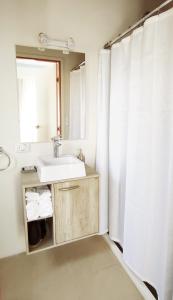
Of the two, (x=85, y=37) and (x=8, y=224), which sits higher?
(x=85, y=37)

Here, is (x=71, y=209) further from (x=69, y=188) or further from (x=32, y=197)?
(x=32, y=197)

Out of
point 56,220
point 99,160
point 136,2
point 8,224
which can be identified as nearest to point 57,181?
point 56,220

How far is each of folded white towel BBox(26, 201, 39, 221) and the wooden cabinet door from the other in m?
0.16

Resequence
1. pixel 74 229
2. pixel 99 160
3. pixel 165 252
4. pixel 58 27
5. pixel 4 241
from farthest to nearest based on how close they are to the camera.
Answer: pixel 99 160 < pixel 4 241 < pixel 58 27 < pixel 74 229 < pixel 165 252

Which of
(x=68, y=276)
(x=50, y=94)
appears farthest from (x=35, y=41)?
(x=68, y=276)

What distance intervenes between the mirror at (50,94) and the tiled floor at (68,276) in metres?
1.17

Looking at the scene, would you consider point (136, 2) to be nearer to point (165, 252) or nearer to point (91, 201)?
point (91, 201)

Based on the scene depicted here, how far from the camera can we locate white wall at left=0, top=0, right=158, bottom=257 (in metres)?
1.76

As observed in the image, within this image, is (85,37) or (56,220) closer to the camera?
(56,220)

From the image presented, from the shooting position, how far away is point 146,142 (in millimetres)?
1539

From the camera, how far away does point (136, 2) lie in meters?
2.14

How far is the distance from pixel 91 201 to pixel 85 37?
5.12ft

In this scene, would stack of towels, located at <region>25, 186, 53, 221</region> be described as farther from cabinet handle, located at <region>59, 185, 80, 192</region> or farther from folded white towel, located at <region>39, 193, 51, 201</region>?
cabinet handle, located at <region>59, 185, 80, 192</region>

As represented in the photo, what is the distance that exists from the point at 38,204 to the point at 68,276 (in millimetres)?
735
